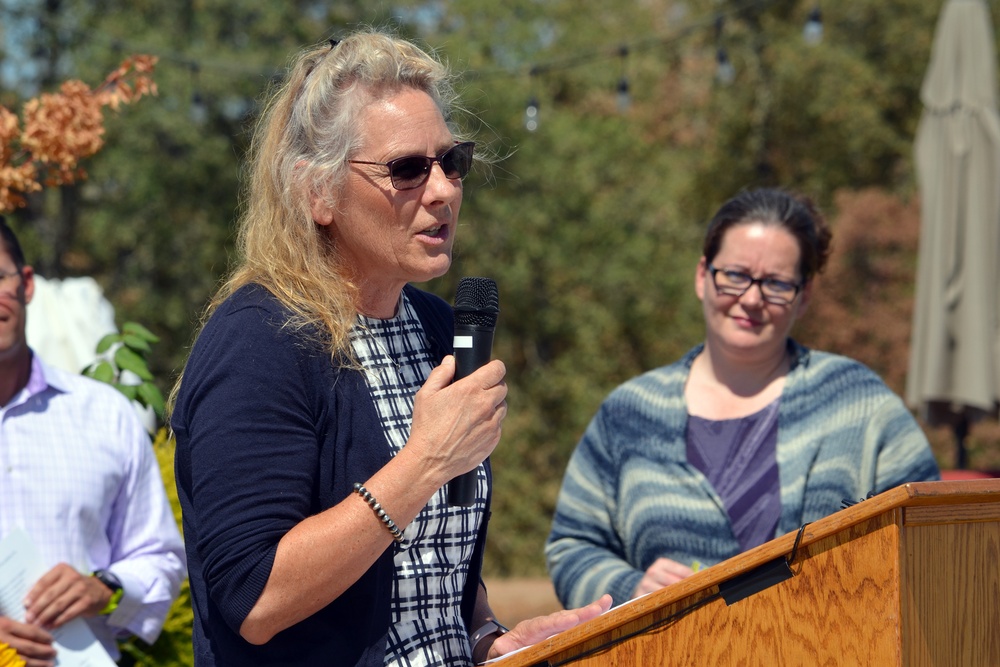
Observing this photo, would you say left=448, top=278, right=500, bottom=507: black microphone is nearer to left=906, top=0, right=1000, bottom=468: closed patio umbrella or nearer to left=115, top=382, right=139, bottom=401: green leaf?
left=115, top=382, right=139, bottom=401: green leaf

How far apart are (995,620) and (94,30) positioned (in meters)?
15.1

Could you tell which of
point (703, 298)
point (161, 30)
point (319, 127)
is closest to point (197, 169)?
point (161, 30)

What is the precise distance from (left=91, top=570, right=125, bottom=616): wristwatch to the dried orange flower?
132 cm

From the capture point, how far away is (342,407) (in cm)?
201

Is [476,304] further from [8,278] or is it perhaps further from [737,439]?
[8,278]

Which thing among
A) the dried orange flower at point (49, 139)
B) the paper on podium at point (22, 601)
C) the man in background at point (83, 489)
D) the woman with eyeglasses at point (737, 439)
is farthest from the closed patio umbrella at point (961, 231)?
the paper on podium at point (22, 601)

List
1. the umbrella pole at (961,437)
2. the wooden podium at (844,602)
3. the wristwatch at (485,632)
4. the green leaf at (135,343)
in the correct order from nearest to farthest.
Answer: the wooden podium at (844,602) → the wristwatch at (485,632) → the green leaf at (135,343) → the umbrella pole at (961,437)

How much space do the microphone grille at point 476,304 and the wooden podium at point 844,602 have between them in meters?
0.56

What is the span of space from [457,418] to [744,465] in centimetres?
180

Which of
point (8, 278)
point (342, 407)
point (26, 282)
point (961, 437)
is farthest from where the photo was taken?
point (961, 437)

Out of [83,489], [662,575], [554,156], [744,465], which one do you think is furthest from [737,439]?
[554,156]

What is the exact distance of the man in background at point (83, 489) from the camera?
130 inches

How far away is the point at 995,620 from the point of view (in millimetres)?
1939

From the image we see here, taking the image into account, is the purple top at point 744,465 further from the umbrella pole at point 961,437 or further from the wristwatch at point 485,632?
the umbrella pole at point 961,437
